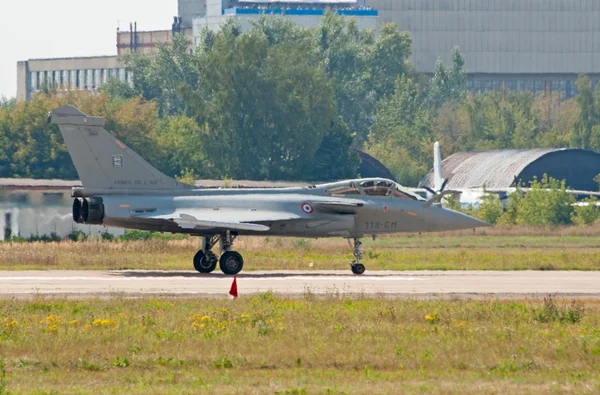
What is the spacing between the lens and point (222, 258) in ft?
107

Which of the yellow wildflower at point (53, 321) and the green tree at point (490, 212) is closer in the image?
the yellow wildflower at point (53, 321)

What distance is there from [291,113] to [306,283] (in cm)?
5911

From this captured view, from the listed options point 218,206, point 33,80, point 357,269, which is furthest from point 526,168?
point 33,80

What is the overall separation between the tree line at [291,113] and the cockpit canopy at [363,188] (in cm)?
4641

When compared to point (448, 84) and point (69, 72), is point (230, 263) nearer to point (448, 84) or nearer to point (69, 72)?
point (448, 84)

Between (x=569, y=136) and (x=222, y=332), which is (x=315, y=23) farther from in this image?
(x=222, y=332)

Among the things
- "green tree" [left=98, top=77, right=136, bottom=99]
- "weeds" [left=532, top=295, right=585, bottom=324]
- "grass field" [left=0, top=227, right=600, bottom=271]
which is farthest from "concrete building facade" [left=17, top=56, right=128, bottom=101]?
"weeds" [left=532, top=295, right=585, bottom=324]

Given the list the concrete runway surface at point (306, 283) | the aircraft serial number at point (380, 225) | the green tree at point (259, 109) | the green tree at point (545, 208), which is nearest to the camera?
the concrete runway surface at point (306, 283)

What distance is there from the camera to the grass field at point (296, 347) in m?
16.1

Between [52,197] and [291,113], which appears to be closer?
[52,197]

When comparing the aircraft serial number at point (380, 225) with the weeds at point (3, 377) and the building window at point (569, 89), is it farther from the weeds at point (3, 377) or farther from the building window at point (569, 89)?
the building window at point (569, 89)

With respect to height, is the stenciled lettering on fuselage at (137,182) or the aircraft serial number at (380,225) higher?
the stenciled lettering on fuselage at (137,182)

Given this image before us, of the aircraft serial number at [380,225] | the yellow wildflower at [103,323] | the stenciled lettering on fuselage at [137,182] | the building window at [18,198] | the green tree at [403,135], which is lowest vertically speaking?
the yellow wildflower at [103,323]

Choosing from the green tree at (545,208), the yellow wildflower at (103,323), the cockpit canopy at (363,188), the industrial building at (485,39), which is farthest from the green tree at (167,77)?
the yellow wildflower at (103,323)
